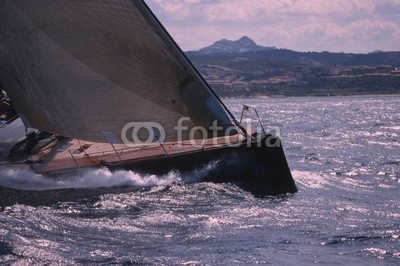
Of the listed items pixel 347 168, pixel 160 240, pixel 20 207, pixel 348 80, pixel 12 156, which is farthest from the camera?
pixel 348 80

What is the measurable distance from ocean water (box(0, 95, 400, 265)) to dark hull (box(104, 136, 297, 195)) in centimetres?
25

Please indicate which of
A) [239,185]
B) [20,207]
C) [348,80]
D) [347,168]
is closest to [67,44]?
[20,207]

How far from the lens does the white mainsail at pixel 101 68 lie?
18.1 m

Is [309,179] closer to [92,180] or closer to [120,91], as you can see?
[92,180]

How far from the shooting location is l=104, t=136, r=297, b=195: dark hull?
1942 centimetres

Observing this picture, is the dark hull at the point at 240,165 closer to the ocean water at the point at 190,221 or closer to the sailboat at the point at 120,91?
the sailboat at the point at 120,91

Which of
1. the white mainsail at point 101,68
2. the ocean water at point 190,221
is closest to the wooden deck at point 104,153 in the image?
the ocean water at point 190,221

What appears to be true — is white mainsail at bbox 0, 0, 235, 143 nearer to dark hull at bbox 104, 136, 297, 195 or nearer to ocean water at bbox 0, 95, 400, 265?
dark hull at bbox 104, 136, 297, 195

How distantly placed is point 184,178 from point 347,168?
8754mm

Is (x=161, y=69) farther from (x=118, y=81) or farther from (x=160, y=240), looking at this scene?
(x=160, y=240)

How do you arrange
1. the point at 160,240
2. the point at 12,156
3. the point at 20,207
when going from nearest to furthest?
the point at 160,240 → the point at 20,207 → the point at 12,156

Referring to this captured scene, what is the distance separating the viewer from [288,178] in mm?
19859

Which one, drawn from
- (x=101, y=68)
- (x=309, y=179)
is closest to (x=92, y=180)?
(x=101, y=68)

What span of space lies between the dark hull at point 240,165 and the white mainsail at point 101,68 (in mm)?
917
